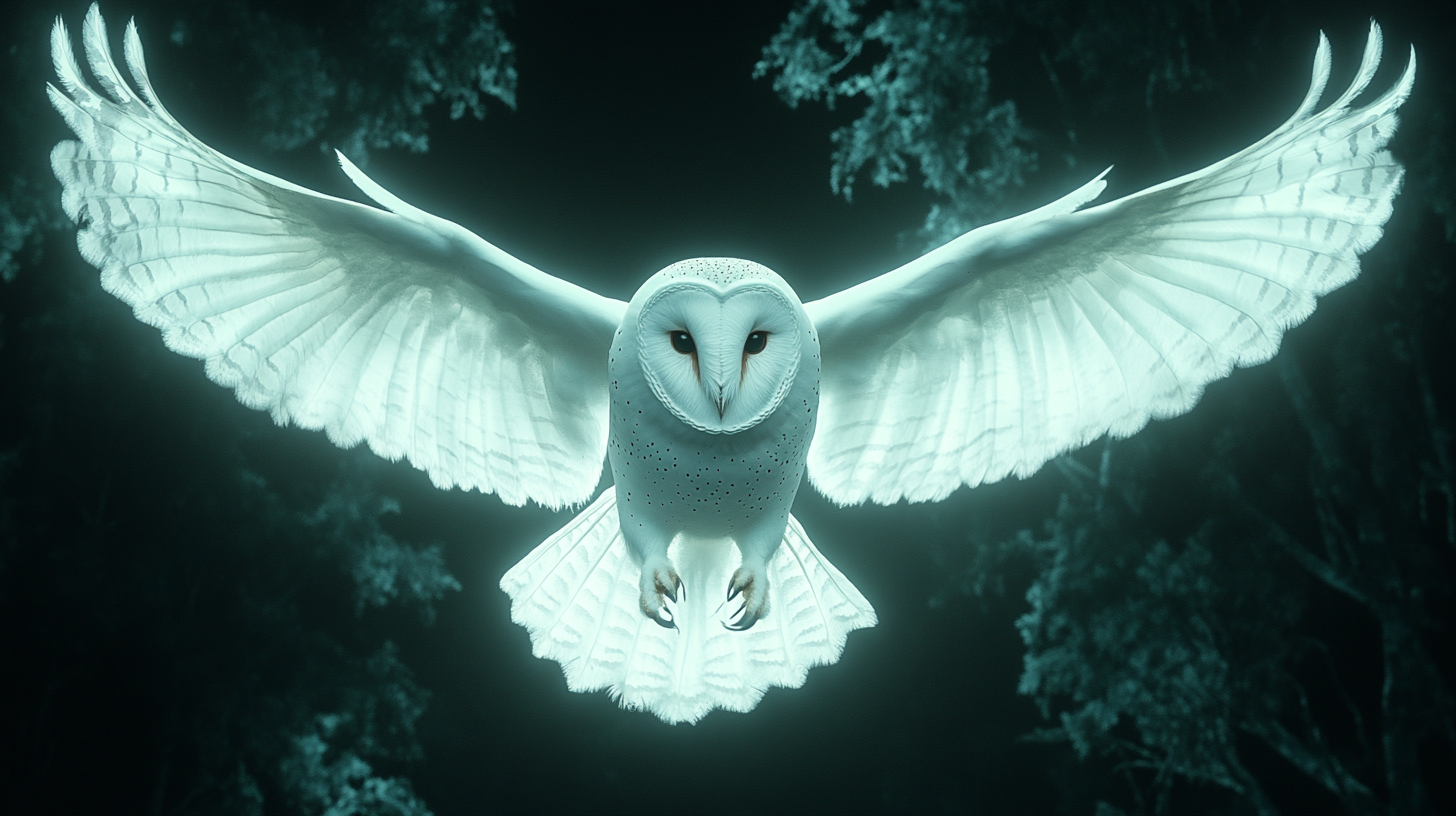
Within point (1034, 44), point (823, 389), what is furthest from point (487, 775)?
point (1034, 44)

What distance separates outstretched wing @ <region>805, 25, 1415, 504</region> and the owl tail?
0.23 m

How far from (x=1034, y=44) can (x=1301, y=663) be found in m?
1.92

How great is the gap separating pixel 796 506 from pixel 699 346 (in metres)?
1.57

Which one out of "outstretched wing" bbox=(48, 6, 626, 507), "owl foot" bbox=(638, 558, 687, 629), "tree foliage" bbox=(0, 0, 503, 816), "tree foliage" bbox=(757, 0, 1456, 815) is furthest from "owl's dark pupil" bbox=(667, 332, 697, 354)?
"tree foliage" bbox=(0, 0, 503, 816)

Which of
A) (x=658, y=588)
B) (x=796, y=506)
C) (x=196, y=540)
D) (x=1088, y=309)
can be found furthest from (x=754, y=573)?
(x=196, y=540)

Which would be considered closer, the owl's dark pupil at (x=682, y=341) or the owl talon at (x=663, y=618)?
the owl's dark pupil at (x=682, y=341)

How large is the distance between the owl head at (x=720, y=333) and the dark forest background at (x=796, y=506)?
4.29 feet

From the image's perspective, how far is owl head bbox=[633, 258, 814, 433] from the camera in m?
1.78

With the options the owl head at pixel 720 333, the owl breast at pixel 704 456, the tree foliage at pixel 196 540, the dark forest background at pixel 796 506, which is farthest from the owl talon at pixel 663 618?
the tree foliage at pixel 196 540

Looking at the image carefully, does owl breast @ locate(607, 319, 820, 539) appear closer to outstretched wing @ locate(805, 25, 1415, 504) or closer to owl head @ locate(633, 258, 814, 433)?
owl head @ locate(633, 258, 814, 433)

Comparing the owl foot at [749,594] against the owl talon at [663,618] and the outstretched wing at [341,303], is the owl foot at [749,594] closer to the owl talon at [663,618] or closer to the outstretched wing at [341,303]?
the owl talon at [663,618]

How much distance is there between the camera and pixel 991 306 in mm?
2234

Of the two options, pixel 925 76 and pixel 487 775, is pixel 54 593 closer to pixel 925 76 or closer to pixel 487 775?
pixel 487 775

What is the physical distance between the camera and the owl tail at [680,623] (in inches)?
87.2
